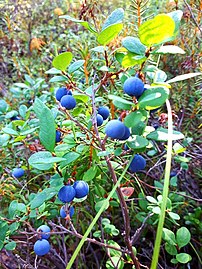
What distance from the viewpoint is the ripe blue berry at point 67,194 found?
25.2 inches

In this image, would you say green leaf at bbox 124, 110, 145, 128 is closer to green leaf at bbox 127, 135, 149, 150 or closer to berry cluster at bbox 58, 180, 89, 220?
green leaf at bbox 127, 135, 149, 150

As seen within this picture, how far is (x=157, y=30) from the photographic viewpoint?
19.2 inches

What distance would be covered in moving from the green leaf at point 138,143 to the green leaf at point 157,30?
16 centimetres

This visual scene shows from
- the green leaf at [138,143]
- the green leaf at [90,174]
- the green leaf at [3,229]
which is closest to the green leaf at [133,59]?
the green leaf at [138,143]

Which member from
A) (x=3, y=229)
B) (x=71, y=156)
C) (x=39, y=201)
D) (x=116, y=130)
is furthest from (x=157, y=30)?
(x=3, y=229)

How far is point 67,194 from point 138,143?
177 millimetres

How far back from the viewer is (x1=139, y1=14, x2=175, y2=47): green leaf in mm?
472

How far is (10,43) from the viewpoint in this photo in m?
2.32

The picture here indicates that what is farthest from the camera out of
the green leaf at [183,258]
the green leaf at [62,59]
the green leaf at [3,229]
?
the green leaf at [183,258]

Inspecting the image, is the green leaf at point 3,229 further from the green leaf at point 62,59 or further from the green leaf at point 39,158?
the green leaf at point 62,59

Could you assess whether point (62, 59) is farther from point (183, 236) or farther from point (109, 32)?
point (183, 236)

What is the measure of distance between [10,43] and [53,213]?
5.52 ft

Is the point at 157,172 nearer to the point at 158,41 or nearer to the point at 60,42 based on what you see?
the point at 158,41

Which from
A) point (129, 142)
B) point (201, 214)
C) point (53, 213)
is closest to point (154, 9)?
point (201, 214)
